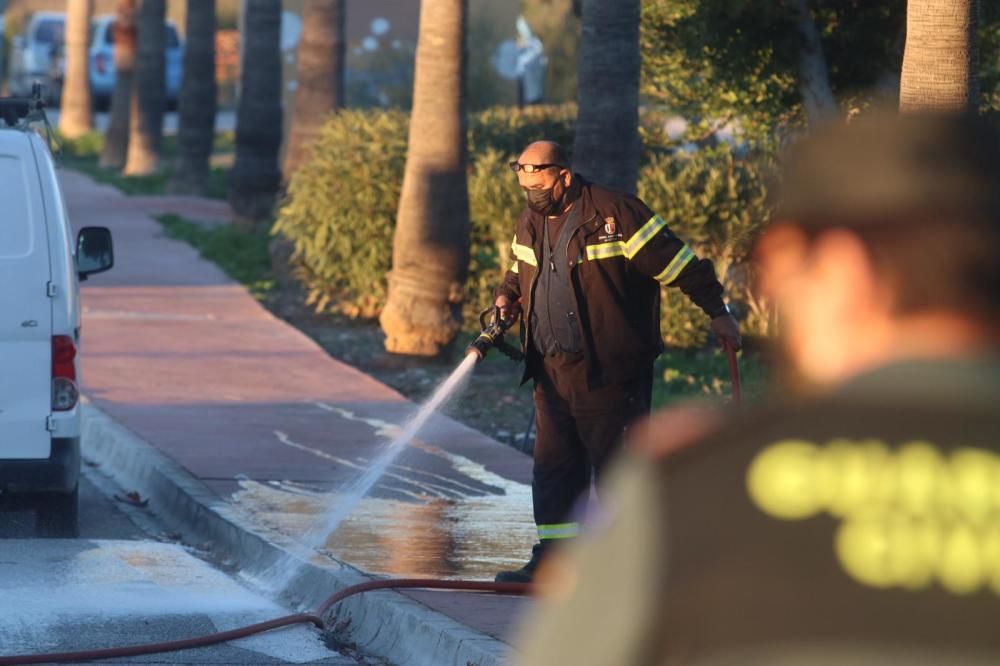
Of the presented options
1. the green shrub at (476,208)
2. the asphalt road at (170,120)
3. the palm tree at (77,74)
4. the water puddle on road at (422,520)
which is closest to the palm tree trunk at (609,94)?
the green shrub at (476,208)

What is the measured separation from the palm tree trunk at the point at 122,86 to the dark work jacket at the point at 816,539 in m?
32.4

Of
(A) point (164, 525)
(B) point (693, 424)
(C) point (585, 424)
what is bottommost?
(A) point (164, 525)

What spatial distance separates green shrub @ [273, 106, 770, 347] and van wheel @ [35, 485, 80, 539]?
6211mm

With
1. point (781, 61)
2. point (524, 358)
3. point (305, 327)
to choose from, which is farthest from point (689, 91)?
point (524, 358)

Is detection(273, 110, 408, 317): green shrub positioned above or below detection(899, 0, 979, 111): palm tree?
below

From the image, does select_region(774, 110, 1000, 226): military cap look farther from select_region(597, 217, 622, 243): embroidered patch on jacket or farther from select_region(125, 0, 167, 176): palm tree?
select_region(125, 0, 167, 176): palm tree

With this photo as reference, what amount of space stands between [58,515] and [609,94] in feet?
17.0

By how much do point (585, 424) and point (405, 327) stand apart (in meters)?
7.85

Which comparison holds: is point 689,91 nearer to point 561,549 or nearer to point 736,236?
point 736,236

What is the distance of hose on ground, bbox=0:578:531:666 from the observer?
6.63m

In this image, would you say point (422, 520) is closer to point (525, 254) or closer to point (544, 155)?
point (525, 254)

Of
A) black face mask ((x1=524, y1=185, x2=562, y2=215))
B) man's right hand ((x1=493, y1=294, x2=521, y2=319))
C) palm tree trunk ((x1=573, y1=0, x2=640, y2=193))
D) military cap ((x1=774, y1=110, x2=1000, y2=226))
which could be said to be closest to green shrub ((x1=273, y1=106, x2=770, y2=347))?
palm tree trunk ((x1=573, y1=0, x2=640, y2=193))

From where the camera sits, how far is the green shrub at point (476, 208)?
598 inches

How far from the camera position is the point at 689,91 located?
618 inches
